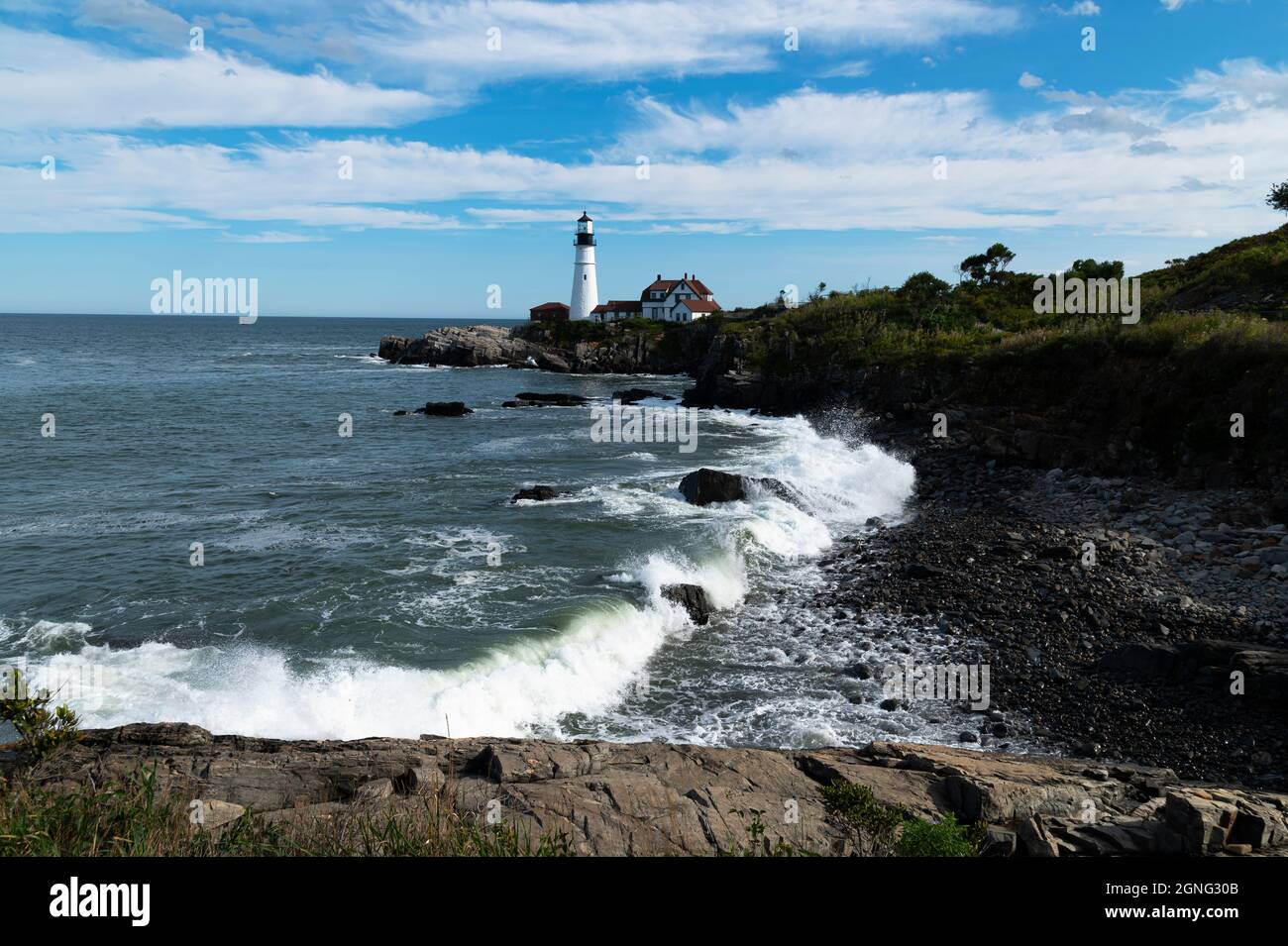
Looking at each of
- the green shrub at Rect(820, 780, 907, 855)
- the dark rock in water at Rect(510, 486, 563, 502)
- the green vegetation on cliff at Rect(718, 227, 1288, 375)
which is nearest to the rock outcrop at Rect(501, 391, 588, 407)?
the green vegetation on cliff at Rect(718, 227, 1288, 375)

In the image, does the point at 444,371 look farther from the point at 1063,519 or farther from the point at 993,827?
the point at 993,827

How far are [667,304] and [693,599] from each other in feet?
288

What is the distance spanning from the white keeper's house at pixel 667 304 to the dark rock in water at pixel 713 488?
70.6 metres

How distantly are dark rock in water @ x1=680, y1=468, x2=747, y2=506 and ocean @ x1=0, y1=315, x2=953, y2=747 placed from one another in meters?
0.66

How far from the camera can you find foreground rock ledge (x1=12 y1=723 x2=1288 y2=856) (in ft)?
24.4

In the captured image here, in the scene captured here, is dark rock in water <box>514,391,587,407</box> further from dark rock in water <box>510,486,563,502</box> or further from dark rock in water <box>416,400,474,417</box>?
dark rock in water <box>510,486,563,502</box>

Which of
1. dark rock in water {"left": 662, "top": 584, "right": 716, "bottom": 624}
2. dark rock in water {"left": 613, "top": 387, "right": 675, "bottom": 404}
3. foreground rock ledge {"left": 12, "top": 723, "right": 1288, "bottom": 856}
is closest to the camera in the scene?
foreground rock ledge {"left": 12, "top": 723, "right": 1288, "bottom": 856}

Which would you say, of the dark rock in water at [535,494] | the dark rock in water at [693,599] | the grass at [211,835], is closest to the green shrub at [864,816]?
the grass at [211,835]

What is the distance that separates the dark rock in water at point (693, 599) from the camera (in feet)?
58.1

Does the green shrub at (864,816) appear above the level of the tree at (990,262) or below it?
below

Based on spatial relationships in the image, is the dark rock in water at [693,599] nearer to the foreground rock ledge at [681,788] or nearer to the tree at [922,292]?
the foreground rock ledge at [681,788]

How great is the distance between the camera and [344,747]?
1020cm
